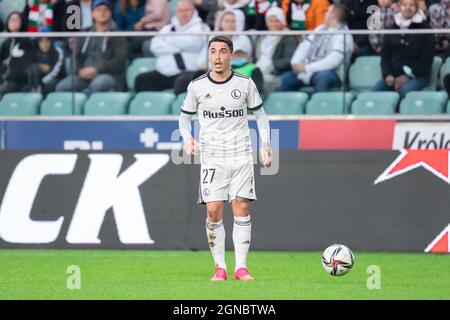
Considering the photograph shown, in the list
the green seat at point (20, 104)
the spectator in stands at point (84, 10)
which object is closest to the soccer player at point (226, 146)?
the green seat at point (20, 104)

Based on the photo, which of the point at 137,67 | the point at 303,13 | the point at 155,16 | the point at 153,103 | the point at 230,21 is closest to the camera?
the point at 137,67

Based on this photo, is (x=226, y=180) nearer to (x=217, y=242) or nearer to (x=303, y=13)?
(x=217, y=242)

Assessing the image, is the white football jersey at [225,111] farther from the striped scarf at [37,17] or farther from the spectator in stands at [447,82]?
the striped scarf at [37,17]

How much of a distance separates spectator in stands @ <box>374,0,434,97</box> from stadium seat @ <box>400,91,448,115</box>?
0.09 meters

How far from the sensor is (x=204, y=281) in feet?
36.0

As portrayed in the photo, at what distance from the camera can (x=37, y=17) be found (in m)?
18.2

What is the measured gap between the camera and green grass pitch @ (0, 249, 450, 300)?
9.80 meters

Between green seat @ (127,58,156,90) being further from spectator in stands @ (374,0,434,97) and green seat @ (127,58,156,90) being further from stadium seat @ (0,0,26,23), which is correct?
spectator in stands @ (374,0,434,97)

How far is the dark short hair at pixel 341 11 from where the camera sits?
54.2ft

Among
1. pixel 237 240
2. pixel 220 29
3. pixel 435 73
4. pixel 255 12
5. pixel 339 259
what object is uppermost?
pixel 255 12

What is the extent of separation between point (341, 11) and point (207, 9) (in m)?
2.26

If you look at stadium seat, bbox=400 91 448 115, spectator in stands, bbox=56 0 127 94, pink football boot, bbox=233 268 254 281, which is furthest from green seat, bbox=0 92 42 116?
pink football boot, bbox=233 268 254 281

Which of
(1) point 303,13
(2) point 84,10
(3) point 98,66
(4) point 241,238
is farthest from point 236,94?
(2) point 84,10

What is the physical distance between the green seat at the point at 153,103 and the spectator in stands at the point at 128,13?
180cm
